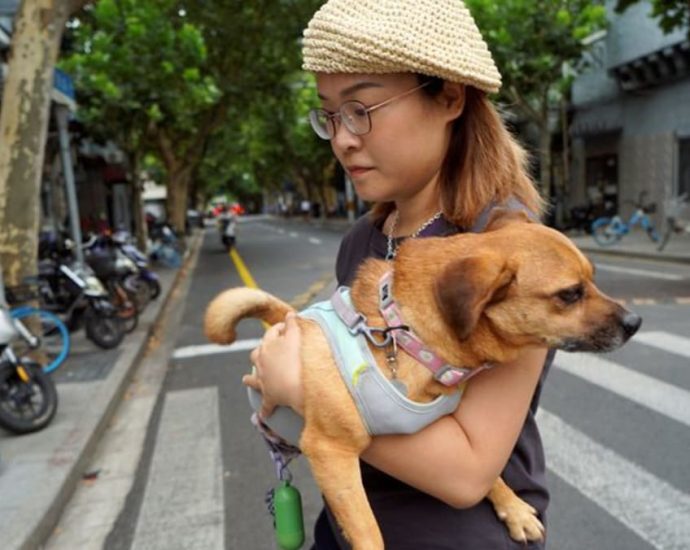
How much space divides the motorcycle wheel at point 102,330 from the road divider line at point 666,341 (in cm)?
614

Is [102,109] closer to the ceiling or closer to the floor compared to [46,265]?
closer to the ceiling

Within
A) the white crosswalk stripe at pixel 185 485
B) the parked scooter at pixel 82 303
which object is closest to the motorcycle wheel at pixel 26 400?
the white crosswalk stripe at pixel 185 485

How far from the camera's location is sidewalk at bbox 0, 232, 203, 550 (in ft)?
12.1

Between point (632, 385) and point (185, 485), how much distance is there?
3.86 m

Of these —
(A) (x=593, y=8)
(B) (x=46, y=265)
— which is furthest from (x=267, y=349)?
(A) (x=593, y=8)

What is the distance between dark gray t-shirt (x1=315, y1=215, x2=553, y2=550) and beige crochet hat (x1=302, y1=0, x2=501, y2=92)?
0.33 metres

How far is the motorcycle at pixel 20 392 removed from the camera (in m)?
4.98

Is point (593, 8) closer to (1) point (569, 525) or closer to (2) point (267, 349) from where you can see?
(1) point (569, 525)

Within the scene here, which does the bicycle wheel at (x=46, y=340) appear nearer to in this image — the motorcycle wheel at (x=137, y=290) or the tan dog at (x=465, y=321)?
the motorcycle wheel at (x=137, y=290)

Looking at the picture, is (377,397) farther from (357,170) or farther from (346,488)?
(357,170)

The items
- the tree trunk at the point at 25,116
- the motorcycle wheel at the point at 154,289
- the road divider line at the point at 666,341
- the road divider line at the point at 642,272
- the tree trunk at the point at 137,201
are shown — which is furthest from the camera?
the tree trunk at the point at 137,201

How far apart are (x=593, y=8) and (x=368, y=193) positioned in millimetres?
21444

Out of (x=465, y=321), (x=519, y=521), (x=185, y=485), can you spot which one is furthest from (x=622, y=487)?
(x=465, y=321)

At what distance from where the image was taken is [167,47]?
1532 centimetres
